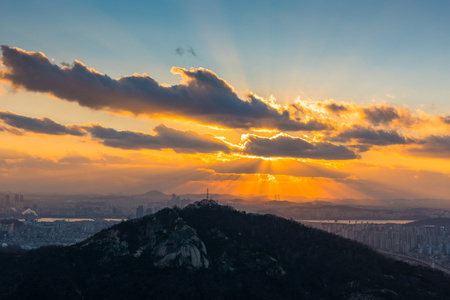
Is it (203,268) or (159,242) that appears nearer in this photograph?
(203,268)

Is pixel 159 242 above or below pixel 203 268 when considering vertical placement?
above

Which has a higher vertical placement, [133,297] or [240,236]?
[240,236]

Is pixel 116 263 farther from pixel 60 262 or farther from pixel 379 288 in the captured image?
pixel 379 288

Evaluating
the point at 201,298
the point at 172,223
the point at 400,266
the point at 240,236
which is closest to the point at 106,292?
the point at 201,298

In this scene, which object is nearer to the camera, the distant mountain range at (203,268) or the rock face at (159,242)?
the distant mountain range at (203,268)

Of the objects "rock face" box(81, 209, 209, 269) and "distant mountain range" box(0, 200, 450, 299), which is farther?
"rock face" box(81, 209, 209, 269)
